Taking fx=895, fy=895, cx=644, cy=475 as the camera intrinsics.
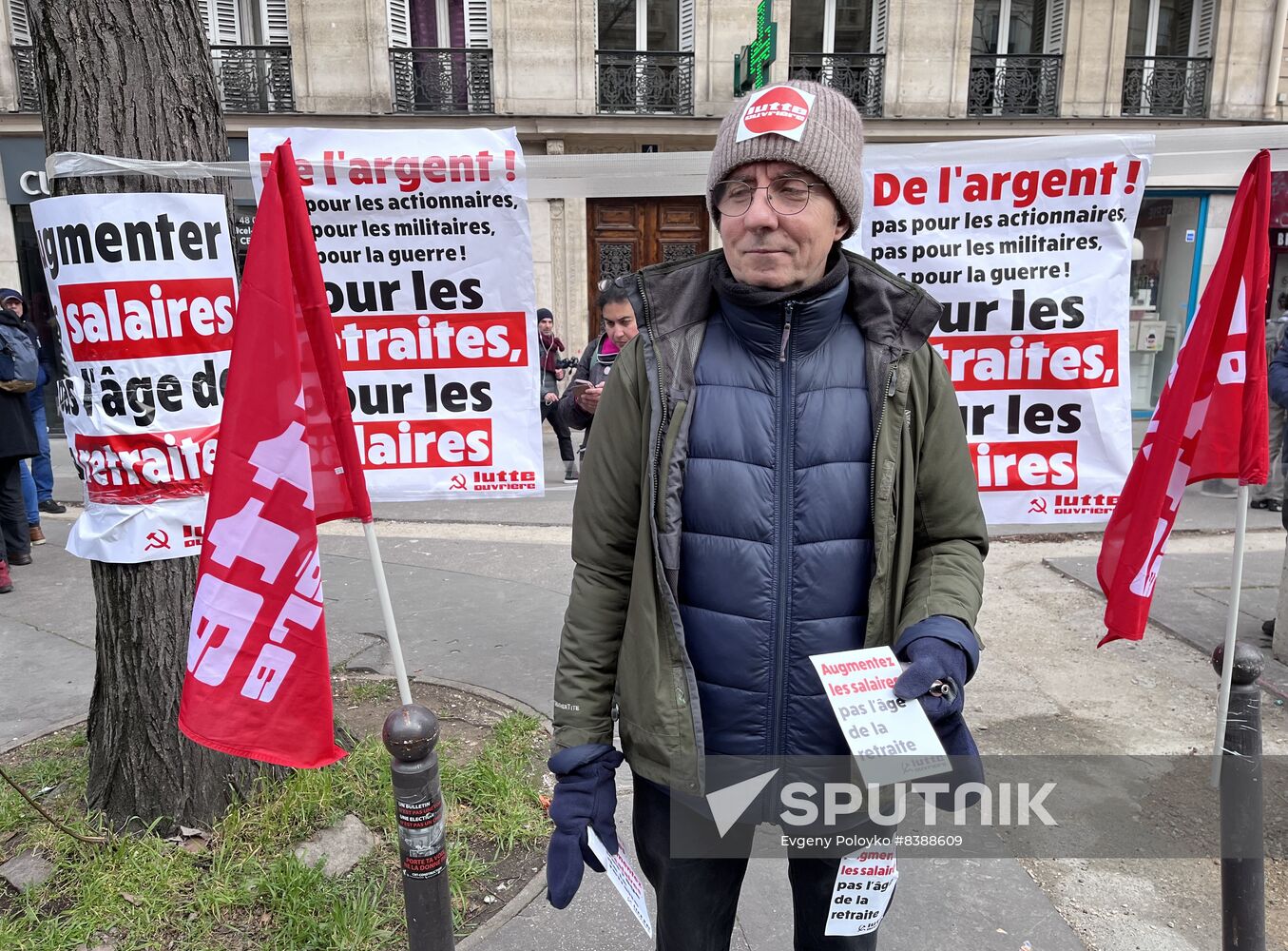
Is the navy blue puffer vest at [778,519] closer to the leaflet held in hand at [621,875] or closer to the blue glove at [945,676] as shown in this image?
the blue glove at [945,676]

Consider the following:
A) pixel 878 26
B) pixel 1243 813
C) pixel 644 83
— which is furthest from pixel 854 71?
pixel 1243 813

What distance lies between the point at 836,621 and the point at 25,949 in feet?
8.09

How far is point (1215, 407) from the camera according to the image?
106 inches

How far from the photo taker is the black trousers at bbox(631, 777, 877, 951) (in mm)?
1941

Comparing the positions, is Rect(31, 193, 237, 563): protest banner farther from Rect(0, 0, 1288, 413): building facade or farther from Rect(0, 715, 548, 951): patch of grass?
Rect(0, 0, 1288, 413): building facade

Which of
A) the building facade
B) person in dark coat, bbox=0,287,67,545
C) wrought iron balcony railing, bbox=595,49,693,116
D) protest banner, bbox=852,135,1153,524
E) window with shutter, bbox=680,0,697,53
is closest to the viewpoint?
protest banner, bbox=852,135,1153,524

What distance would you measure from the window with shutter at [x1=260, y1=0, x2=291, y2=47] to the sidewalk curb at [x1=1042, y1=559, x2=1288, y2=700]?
12.9 m

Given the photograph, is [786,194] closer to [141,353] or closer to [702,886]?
[702,886]

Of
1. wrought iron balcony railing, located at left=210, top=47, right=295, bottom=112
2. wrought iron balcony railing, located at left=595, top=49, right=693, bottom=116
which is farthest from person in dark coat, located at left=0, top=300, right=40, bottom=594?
wrought iron balcony railing, located at left=595, top=49, right=693, bottom=116

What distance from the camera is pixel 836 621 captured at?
5.89ft

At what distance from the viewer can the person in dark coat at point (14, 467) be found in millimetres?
6469

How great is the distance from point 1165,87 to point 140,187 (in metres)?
16.0

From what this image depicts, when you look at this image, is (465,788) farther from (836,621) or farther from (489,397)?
(836,621)

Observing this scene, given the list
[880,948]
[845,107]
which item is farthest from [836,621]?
[880,948]
